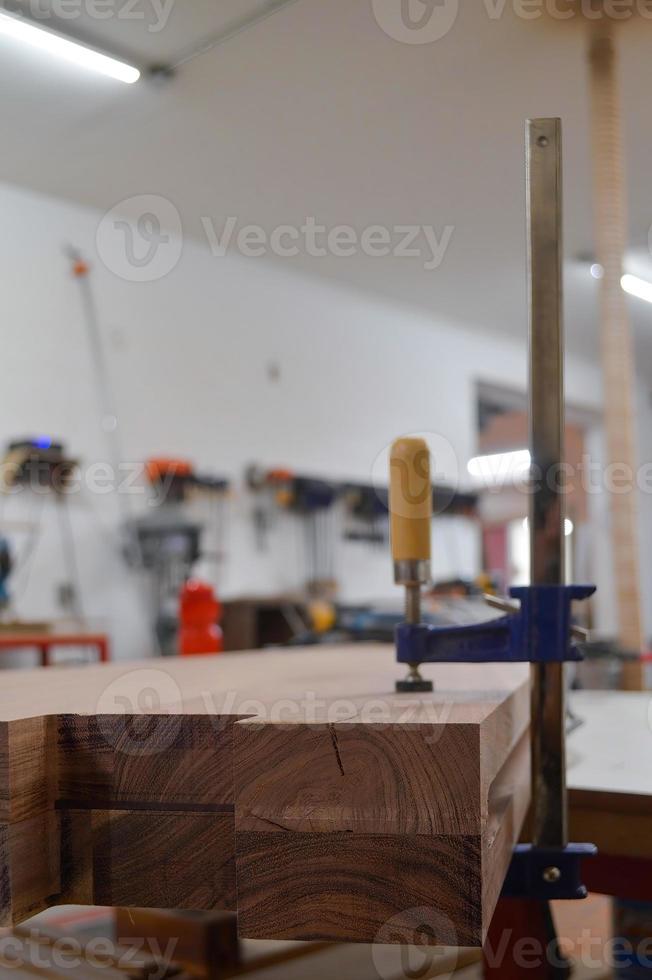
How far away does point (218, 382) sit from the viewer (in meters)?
4.84

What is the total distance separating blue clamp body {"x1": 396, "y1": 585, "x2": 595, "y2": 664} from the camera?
674 millimetres

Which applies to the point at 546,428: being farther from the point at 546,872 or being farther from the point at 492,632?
the point at 546,872

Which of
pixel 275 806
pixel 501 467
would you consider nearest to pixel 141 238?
pixel 275 806

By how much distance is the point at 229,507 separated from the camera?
478cm

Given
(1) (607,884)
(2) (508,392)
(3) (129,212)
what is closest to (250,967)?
(1) (607,884)

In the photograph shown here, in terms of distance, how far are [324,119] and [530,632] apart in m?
3.46

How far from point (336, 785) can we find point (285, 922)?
0.29ft

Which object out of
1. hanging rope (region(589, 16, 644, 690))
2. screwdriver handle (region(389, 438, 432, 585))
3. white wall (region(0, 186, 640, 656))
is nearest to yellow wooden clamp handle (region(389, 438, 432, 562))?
screwdriver handle (region(389, 438, 432, 585))

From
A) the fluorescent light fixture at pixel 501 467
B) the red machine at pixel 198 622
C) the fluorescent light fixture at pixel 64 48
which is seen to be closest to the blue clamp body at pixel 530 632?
the red machine at pixel 198 622

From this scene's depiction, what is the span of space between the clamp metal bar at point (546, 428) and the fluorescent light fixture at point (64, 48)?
2.90 meters

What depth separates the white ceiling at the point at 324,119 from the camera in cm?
322

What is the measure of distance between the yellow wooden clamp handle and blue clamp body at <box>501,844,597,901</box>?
0.83 feet

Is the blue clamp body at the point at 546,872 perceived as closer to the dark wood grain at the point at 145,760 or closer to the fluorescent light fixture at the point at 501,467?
the dark wood grain at the point at 145,760

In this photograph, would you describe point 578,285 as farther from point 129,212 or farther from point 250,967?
point 250,967
